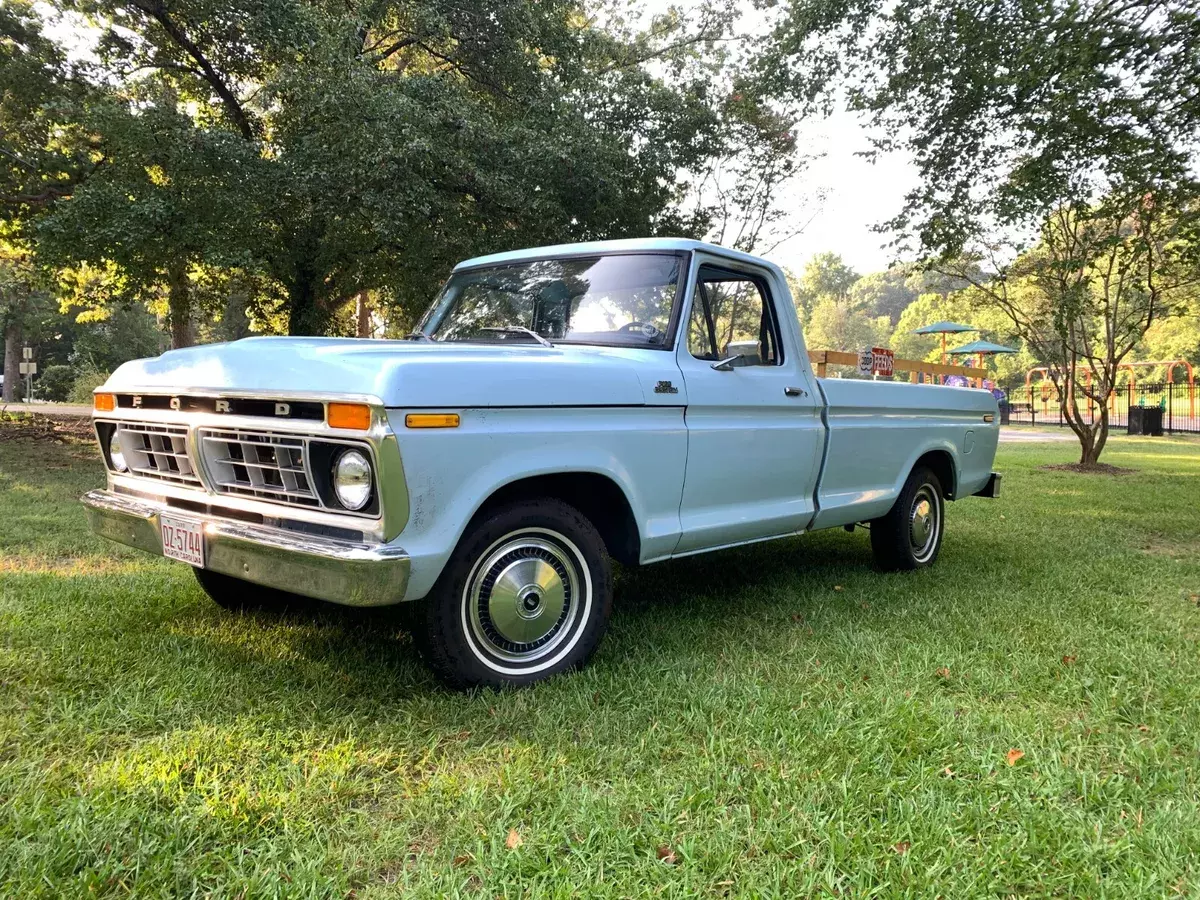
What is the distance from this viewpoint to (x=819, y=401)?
14.7 feet

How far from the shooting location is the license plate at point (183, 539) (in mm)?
2965

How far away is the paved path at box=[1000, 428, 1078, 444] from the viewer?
20.2 meters

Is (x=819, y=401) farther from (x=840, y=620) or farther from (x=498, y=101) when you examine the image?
(x=498, y=101)

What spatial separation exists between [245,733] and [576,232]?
10.1 m

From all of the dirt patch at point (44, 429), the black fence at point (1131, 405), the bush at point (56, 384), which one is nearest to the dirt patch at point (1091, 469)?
the black fence at point (1131, 405)

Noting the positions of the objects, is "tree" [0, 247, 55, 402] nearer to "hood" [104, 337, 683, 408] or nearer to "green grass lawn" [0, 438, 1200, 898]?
"hood" [104, 337, 683, 408]

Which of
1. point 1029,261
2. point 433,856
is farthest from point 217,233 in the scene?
point 1029,261

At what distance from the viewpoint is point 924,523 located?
565 centimetres

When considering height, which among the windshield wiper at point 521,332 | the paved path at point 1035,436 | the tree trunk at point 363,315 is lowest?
the paved path at point 1035,436

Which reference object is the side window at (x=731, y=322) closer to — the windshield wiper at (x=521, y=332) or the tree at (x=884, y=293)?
the windshield wiper at (x=521, y=332)

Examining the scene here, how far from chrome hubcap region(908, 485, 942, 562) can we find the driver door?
147 centimetres

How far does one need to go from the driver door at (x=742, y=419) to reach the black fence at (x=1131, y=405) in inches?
940

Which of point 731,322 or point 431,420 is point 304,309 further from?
point 431,420

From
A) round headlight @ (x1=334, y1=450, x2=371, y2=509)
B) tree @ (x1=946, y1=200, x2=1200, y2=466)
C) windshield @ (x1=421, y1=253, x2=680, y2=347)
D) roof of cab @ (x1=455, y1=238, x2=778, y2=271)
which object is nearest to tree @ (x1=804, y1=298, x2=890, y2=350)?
tree @ (x1=946, y1=200, x2=1200, y2=466)
